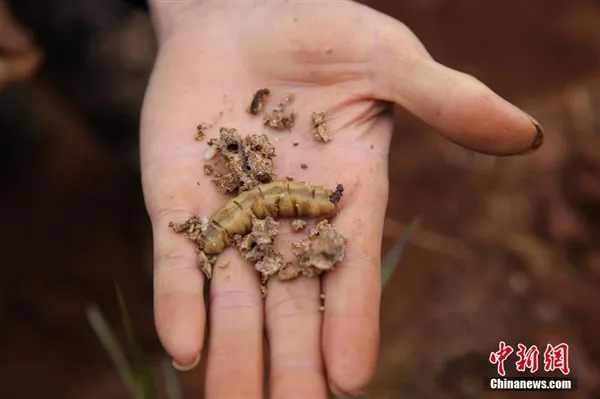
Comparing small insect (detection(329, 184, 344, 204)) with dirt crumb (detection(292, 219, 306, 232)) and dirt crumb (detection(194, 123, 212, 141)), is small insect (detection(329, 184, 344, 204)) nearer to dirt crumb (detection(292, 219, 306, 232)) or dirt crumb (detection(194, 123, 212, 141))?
dirt crumb (detection(292, 219, 306, 232))

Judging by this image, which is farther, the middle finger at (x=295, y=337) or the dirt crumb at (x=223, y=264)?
the dirt crumb at (x=223, y=264)

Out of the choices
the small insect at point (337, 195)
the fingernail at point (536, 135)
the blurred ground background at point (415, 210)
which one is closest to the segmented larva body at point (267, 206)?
the small insect at point (337, 195)

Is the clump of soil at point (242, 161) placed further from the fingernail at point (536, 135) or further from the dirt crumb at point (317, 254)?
the fingernail at point (536, 135)

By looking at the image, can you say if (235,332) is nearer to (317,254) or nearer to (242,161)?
(317,254)

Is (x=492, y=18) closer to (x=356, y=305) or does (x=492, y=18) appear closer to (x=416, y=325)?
(x=416, y=325)

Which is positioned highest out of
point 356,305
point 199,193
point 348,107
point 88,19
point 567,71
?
point 88,19

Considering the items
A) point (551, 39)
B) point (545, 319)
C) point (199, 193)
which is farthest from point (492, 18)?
point (199, 193)

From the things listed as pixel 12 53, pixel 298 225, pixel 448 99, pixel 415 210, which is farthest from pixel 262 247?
pixel 415 210
